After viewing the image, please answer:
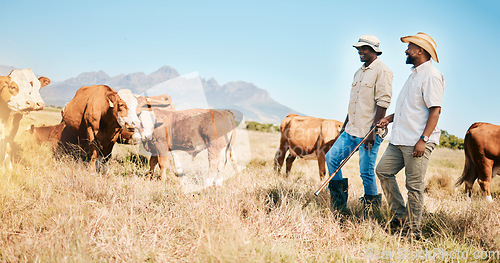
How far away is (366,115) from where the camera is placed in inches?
191

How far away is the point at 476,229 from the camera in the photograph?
4.48 metres

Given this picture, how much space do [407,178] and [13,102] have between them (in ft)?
20.3

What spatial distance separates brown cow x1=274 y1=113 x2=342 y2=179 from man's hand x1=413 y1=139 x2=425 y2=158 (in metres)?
5.11

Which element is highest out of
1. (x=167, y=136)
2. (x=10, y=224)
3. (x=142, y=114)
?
(x=142, y=114)

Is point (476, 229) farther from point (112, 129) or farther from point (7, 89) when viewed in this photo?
point (7, 89)

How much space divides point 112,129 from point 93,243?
411 cm

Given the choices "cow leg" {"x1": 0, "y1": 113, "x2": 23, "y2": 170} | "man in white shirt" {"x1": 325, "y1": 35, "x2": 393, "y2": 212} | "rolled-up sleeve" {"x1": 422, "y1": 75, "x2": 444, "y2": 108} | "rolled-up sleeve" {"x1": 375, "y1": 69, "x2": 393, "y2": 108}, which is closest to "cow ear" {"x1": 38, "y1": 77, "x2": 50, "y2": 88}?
"cow leg" {"x1": 0, "y1": 113, "x2": 23, "y2": 170}

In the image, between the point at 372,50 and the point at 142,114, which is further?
the point at 142,114

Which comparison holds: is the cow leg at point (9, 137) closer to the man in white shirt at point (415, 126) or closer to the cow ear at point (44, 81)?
the cow ear at point (44, 81)

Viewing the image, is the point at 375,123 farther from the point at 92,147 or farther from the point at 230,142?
the point at 92,147

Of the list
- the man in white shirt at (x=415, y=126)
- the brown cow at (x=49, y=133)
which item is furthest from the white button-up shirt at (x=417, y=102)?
the brown cow at (x=49, y=133)

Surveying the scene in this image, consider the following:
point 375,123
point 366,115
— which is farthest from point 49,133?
point 375,123

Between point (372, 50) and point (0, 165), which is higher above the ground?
point (372, 50)

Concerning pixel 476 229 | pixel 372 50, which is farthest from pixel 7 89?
pixel 476 229
